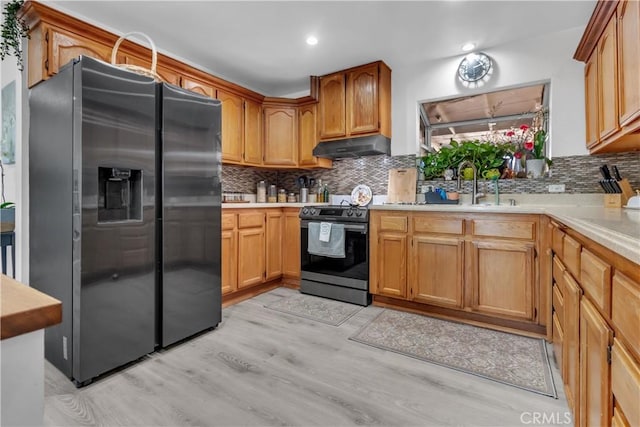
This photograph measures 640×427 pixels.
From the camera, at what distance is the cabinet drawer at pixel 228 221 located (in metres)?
2.93

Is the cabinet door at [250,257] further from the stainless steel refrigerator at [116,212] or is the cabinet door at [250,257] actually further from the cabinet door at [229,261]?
the stainless steel refrigerator at [116,212]

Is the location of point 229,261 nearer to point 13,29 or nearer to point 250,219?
point 250,219

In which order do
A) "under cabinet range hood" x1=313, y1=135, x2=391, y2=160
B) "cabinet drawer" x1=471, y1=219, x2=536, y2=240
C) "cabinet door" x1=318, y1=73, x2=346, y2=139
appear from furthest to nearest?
"cabinet door" x1=318, y1=73, x2=346, y2=139
"under cabinet range hood" x1=313, y1=135, x2=391, y2=160
"cabinet drawer" x1=471, y1=219, x2=536, y2=240

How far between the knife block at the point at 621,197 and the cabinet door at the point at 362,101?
1994 mm

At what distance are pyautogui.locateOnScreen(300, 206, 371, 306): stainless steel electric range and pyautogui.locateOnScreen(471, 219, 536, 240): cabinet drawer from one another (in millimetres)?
949

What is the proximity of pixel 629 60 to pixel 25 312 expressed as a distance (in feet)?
8.88

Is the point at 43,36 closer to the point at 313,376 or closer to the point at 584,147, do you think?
the point at 313,376

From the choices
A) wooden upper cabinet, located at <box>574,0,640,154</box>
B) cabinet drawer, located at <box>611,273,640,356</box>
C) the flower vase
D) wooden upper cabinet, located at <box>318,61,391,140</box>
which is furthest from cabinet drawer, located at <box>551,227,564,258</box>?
wooden upper cabinet, located at <box>318,61,391,140</box>

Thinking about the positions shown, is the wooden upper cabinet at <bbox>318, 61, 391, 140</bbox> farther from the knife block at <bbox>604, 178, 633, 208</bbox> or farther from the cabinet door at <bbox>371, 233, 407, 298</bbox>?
the knife block at <bbox>604, 178, 633, 208</bbox>

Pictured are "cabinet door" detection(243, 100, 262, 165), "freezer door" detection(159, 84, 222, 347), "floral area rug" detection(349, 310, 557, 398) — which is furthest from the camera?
"cabinet door" detection(243, 100, 262, 165)

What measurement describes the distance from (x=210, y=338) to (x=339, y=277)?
1.33 meters

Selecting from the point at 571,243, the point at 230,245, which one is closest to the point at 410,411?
the point at 571,243

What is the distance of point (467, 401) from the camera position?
160cm

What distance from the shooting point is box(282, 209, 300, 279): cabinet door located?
3586 millimetres
